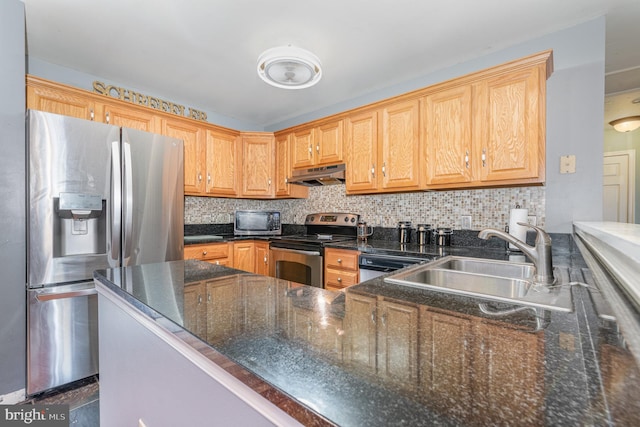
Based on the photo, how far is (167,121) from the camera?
2957mm

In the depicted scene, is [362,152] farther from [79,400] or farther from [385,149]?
[79,400]

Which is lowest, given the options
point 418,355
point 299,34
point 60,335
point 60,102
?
point 60,335

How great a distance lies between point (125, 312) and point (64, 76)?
2.71 m

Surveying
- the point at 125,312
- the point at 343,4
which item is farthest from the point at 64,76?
the point at 125,312

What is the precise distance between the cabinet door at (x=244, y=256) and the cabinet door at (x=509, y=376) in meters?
2.89

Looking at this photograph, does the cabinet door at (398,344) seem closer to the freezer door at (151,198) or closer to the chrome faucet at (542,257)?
the chrome faucet at (542,257)

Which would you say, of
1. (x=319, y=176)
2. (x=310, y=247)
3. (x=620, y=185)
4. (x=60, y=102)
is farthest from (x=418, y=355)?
(x=620, y=185)

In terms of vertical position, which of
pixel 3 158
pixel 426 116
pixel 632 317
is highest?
pixel 426 116

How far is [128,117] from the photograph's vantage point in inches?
106

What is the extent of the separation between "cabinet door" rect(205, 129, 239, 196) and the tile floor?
197cm

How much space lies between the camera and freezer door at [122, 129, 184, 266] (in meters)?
2.17

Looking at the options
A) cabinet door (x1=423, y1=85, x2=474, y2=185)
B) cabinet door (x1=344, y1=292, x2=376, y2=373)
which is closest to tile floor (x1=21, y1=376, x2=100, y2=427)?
cabinet door (x1=344, y1=292, x2=376, y2=373)

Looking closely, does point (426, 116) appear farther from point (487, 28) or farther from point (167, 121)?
point (167, 121)

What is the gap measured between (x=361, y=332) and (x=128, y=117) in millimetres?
3070
